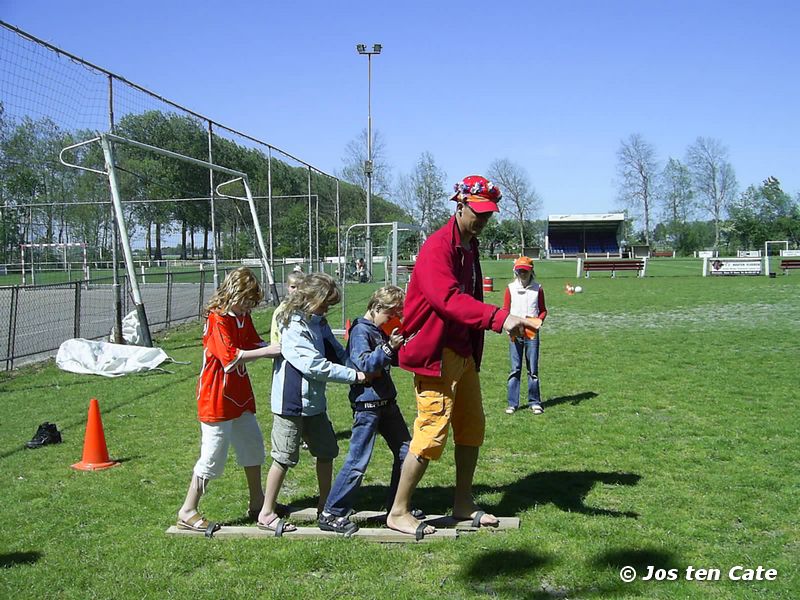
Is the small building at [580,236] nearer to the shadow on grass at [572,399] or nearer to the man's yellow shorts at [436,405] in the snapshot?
the shadow on grass at [572,399]

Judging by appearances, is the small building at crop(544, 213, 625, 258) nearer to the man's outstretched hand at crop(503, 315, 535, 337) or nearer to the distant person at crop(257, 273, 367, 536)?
the distant person at crop(257, 273, 367, 536)

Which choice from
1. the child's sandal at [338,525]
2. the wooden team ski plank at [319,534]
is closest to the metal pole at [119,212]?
the wooden team ski plank at [319,534]

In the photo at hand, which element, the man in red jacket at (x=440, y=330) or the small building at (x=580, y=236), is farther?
the small building at (x=580, y=236)

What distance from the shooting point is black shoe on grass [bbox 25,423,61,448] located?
660 centimetres

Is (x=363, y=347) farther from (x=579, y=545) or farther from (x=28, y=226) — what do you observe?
(x=28, y=226)

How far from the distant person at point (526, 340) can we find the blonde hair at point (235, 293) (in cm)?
396

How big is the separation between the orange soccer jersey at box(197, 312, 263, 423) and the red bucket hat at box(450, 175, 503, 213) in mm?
1607

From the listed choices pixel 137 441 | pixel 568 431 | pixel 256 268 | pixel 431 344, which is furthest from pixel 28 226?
pixel 431 344

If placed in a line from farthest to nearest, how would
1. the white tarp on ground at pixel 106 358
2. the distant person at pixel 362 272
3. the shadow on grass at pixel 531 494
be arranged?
the distant person at pixel 362 272, the white tarp on ground at pixel 106 358, the shadow on grass at pixel 531 494

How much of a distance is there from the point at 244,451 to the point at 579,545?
2.12m

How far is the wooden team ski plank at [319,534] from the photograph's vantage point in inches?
168

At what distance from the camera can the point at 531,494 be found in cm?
517

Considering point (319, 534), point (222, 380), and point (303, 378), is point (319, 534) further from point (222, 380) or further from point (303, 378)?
point (222, 380)

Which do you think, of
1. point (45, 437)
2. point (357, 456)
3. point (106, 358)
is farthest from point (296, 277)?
point (106, 358)
